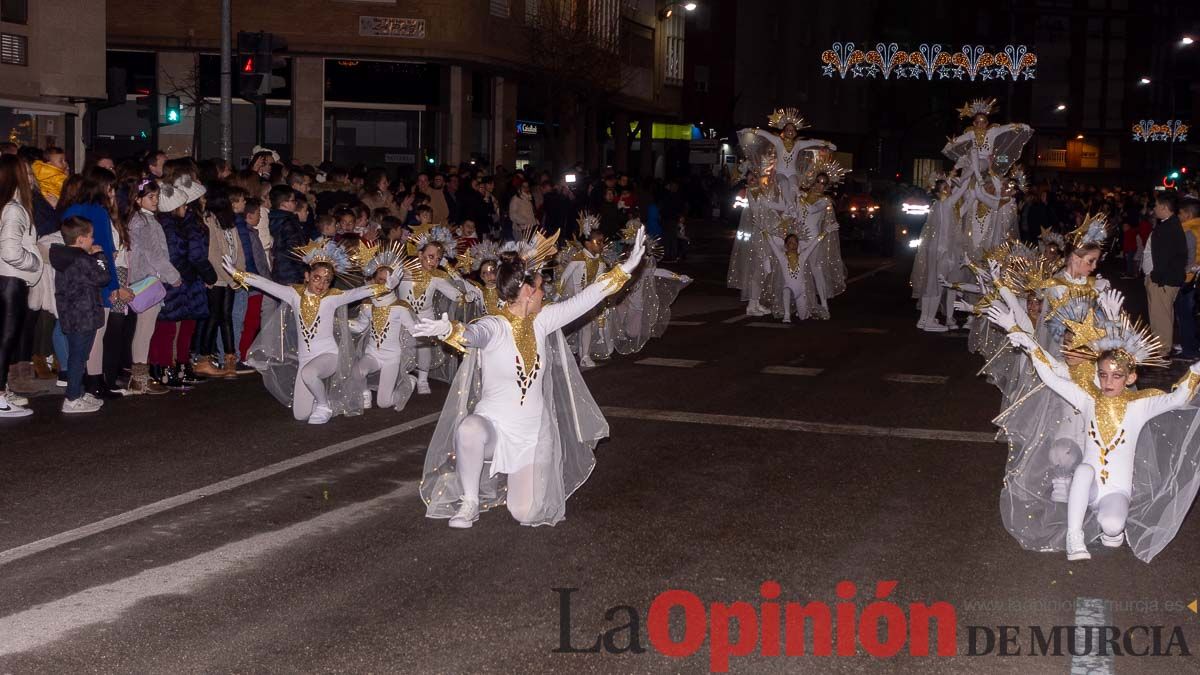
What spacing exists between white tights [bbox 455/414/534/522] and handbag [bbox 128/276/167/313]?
17.3ft

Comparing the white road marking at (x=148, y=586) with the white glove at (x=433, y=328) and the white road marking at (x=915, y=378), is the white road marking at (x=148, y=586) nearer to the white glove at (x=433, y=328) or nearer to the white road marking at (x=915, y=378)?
the white glove at (x=433, y=328)

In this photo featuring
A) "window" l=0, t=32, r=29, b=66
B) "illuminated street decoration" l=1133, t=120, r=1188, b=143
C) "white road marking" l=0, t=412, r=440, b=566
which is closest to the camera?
"white road marking" l=0, t=412, r=440, b=566

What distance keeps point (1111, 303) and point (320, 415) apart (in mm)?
5855

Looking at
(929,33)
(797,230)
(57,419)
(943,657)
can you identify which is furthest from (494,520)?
(929,33)

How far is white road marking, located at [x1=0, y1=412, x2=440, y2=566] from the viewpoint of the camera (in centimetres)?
723

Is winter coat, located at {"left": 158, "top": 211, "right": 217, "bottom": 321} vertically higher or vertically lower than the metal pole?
lower

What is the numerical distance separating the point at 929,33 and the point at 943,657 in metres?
87.0

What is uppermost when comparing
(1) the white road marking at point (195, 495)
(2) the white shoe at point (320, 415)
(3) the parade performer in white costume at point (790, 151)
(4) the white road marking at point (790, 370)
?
(3) the parade performer in white costume at point (790, 151)

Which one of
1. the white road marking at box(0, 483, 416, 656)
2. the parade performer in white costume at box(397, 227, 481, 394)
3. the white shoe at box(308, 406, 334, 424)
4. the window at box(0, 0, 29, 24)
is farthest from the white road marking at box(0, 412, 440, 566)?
the window at box(0, 0, 29, 24)

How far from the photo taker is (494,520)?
26.4 ft

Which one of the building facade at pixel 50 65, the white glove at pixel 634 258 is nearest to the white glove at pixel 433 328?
the white glove at pixel 634 258

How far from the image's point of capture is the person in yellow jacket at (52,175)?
12711 mm

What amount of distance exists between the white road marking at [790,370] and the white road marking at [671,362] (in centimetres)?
80

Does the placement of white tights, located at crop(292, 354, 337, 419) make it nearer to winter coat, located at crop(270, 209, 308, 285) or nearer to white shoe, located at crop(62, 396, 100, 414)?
white shoe, located at crop(62, 396, 100, 414)
